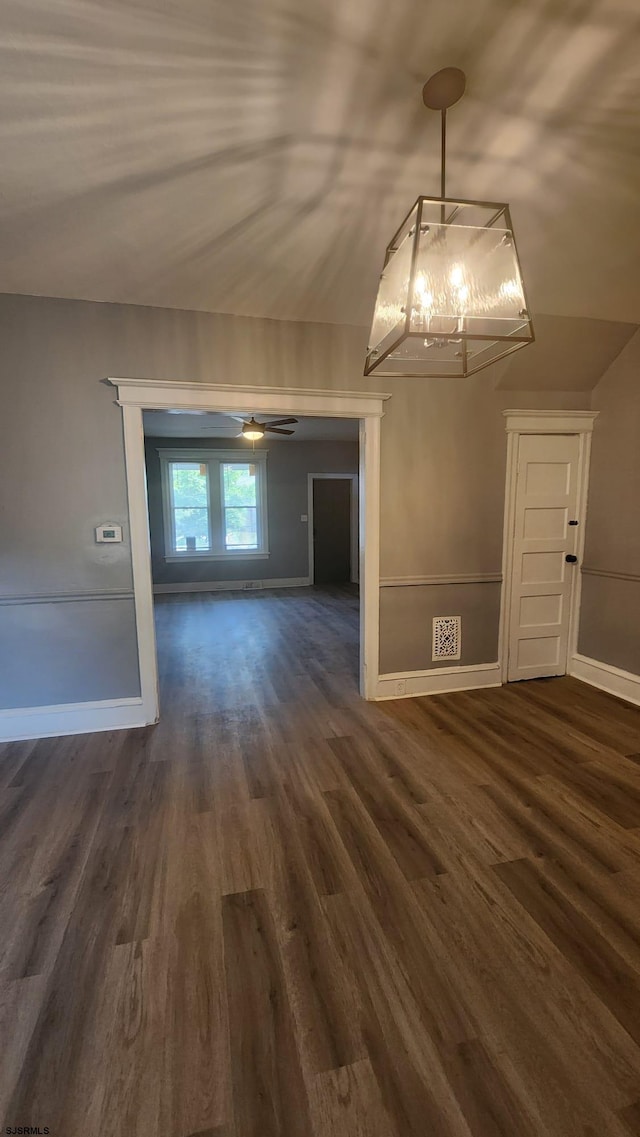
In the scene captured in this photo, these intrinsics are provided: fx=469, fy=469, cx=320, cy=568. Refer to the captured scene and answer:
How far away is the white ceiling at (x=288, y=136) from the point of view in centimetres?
136

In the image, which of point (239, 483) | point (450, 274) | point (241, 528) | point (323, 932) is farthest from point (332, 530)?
point (323, 932)

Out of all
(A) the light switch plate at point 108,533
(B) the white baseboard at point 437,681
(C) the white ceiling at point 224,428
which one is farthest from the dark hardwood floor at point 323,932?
(C) the white ceiling at point 224,428

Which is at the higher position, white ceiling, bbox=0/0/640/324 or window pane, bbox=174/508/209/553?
white ceiling, bbox=0/0/640/324

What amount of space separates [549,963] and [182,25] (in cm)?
301

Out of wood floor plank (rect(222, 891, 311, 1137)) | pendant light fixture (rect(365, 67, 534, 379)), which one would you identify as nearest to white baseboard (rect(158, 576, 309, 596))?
wood floor plank (rect(222, 891, 311, 1137))

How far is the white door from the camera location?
3.68 meters

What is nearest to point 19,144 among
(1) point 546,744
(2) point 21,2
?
(2) point 21,2

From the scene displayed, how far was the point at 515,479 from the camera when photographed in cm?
362

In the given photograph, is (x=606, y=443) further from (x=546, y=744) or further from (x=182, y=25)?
(x=182, y=25)

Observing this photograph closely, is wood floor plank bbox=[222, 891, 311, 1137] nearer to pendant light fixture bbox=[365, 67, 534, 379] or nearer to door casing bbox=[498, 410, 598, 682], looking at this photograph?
pendant light fixture bbox=[365, 67, 534, 379]

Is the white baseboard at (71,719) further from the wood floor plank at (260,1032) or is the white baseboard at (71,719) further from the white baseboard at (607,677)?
the white baseboard at (607,677)

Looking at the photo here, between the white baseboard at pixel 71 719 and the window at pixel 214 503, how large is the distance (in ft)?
16.4

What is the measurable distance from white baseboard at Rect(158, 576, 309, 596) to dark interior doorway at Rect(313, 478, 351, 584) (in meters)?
0.44

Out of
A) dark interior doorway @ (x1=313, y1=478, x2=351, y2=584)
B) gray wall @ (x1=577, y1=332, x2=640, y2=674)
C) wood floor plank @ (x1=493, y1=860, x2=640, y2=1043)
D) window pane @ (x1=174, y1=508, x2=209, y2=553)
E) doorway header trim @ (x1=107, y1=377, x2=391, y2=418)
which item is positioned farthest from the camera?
dark interior doorway @ (x1=313, y1=478, x2=351, y2=584)
